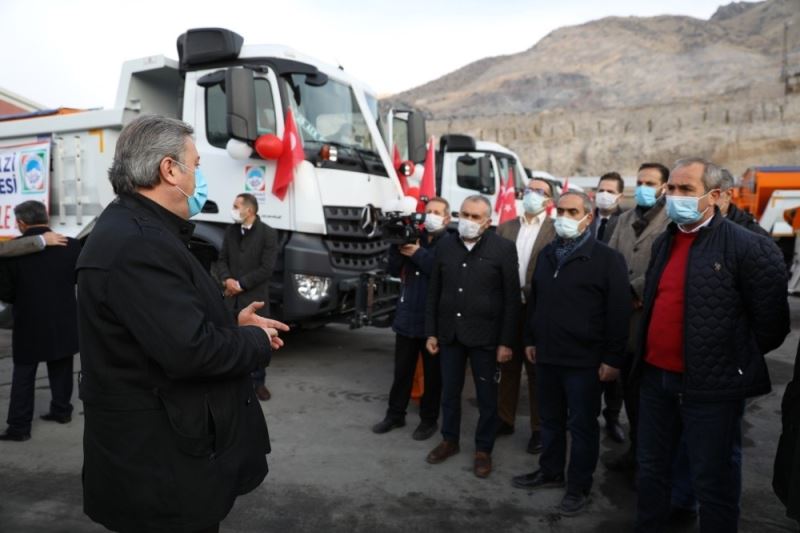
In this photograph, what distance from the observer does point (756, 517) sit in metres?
3.27

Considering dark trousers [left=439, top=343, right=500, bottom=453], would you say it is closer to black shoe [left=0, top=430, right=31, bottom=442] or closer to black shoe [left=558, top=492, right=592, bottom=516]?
black shoe [left=558, top=492, right=592, bottom=516]

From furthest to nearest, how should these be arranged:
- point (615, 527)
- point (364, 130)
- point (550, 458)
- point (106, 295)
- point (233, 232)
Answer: point (364, 130), point (233, 232), point (550, 458), point (615, 527), point (106, 295)

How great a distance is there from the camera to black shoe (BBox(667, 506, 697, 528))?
3268 millimetres

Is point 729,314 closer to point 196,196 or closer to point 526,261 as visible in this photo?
point 526,261

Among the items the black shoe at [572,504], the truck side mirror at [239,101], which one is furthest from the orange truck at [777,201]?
the truck side mirror at [239,101]

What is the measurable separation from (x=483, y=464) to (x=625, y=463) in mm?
916

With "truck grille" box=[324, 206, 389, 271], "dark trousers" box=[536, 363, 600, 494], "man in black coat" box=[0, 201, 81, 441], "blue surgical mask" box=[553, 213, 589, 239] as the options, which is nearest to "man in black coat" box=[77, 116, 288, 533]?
"dark trousers" box=[536, 363, 600, 494]

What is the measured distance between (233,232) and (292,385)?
1.55 m

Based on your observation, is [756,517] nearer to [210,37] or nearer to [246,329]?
[246,329]

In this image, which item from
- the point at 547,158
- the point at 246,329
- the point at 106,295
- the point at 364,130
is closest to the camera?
the point at 106,295

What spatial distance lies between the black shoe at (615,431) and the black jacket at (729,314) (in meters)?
1.84

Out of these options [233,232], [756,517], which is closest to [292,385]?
[233,232]

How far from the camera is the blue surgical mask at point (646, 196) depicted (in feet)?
13.3

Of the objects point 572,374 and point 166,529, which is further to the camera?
point 572,374
